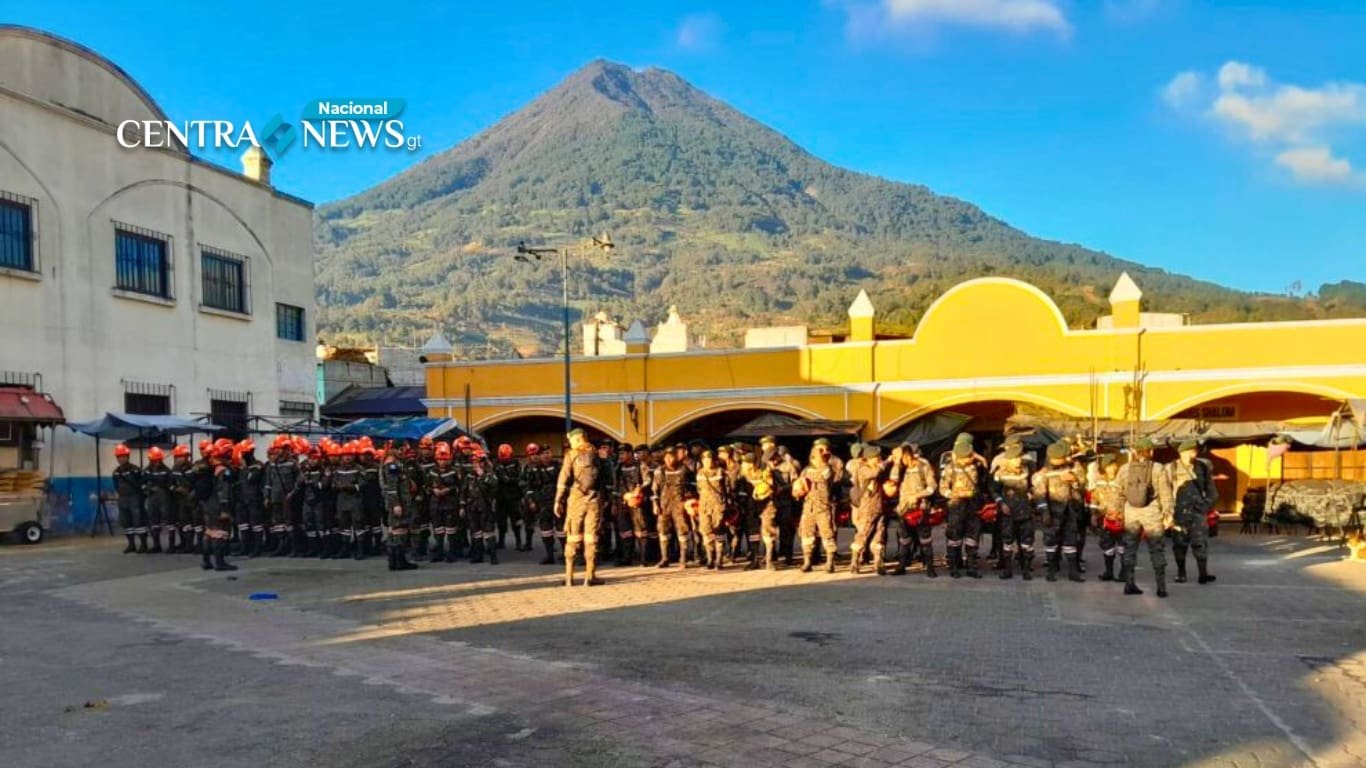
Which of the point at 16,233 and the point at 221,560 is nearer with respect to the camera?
the point at 221,560

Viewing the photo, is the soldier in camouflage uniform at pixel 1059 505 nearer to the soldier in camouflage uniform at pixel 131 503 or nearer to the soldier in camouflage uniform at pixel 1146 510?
the soldier in camouflage uniform at pixel 1146 510

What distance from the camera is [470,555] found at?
17484 mm

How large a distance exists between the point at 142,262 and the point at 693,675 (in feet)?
78.6

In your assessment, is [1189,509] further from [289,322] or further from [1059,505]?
[289,322]

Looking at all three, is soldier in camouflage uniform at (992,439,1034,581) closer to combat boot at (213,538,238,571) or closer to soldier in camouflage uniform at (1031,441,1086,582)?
soldier in camouflage uniform at (1031,441,1086,582)

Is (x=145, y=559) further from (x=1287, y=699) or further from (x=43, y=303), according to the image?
(x=1287, y=699)

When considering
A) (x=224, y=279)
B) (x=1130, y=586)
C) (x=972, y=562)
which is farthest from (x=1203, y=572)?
(x=224, y=279)

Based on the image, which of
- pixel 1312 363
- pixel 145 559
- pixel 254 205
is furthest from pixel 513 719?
pixel 254 205

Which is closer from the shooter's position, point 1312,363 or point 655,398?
point 1312,363

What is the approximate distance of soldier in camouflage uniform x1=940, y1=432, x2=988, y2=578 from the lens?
14.5m

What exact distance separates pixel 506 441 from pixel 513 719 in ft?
97.7

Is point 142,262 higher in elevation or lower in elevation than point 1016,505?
higher

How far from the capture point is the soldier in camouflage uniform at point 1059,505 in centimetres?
1404

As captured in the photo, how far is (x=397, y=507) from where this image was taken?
53.0ft
